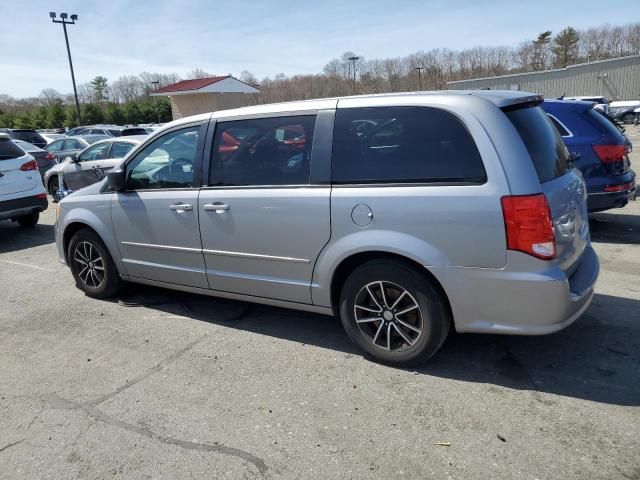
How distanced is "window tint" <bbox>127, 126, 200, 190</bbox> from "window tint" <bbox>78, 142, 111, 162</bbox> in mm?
7207

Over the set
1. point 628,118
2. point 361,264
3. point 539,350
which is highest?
point 628,118

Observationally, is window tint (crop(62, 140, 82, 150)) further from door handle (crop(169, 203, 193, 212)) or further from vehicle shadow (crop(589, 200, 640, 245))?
vehicle shadow (crop(589, 200, 640, 245))

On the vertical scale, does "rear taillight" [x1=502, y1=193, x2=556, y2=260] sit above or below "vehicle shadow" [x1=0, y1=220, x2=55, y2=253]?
above

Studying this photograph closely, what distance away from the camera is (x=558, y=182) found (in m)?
3.33

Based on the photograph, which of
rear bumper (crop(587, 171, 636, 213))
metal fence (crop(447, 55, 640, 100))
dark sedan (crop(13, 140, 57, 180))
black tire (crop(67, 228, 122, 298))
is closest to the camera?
black tire (crop(67, 228, 122, 298))

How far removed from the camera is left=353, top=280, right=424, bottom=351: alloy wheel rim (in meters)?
3.48

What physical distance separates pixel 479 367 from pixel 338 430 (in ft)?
3.89

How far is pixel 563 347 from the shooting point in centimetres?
375

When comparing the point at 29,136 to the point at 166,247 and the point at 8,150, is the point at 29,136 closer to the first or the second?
the point at 8,150

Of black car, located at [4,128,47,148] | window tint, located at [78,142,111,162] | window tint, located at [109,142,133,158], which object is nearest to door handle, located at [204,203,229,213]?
window tint, located at [109,142,133,158]

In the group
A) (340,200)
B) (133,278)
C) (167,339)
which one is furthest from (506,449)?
(133,278)

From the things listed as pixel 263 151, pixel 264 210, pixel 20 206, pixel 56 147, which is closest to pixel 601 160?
pixel 263 151

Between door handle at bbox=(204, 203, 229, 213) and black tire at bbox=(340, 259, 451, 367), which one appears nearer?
black tire at bbox=(340, 259, 451, 367)

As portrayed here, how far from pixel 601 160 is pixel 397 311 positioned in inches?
178
